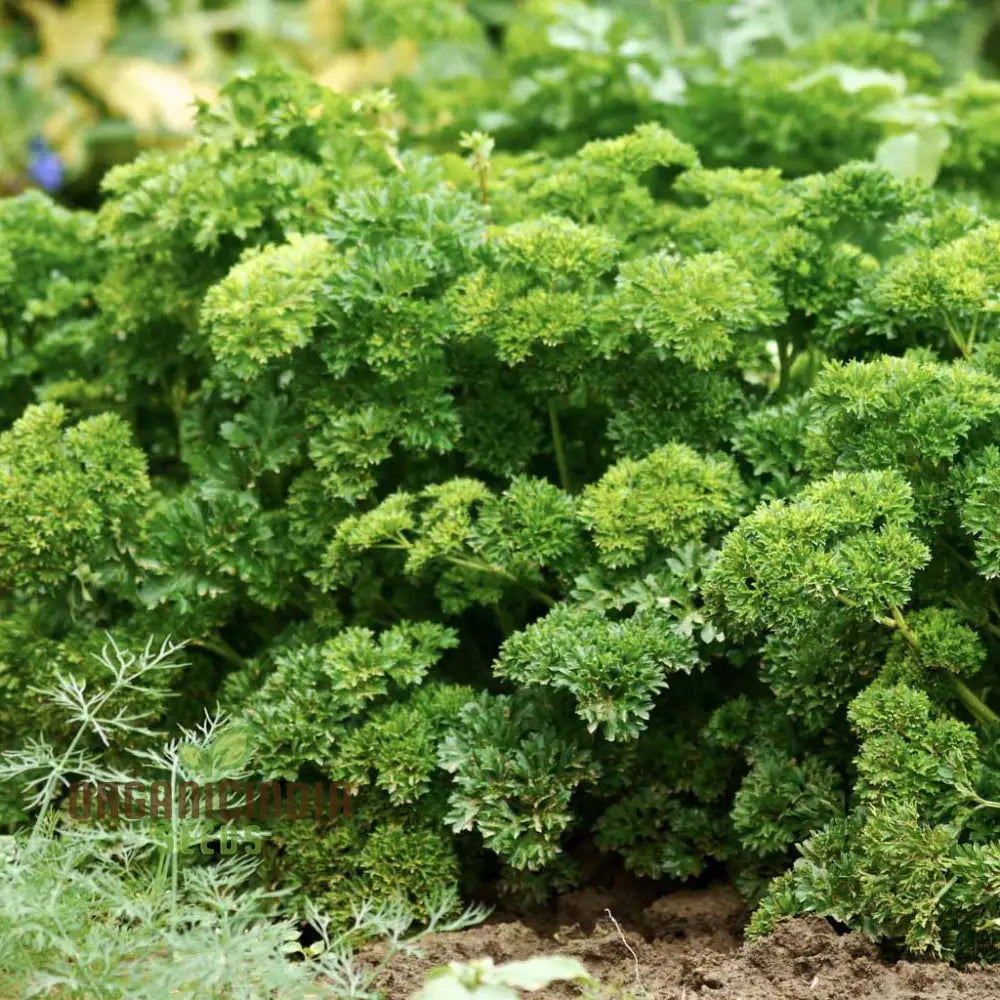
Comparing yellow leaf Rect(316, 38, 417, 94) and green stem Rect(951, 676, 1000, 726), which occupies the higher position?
yellow leaf Rect(316, 38, 417, 94)

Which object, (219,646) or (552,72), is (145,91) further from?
(219,646)

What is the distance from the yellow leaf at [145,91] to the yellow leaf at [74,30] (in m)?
0.12

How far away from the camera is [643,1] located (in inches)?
209

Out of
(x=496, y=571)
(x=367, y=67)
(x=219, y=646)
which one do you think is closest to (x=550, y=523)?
(x=496, y=571)

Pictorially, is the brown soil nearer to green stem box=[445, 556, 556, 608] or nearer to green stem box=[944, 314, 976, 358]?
green stem box=[445, 556, 556, 608]

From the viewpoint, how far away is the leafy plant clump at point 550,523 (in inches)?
88.9

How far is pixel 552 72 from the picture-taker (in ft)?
13.2

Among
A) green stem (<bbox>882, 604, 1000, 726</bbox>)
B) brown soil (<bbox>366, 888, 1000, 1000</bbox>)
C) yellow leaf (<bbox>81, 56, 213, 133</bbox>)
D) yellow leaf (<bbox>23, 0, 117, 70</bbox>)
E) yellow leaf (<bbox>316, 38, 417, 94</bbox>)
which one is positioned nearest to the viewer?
brown soil (<bbox>366, 888, 1000, 1000</bbox>)

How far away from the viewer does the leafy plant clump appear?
2258mm

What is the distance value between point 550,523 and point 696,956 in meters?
0.76

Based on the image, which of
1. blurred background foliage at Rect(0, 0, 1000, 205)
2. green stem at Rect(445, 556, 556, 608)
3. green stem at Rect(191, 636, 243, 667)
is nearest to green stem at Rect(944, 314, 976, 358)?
green stem at Rect(445, 556, 556, 608)

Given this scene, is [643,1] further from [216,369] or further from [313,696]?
[313,696]

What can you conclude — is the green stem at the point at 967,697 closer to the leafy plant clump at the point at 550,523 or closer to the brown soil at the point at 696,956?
the leafy plant clump at the point at 550,523

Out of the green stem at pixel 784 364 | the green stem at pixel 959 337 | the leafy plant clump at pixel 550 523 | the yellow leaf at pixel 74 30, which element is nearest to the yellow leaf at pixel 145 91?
the yellow leaf at pixel 74 30
